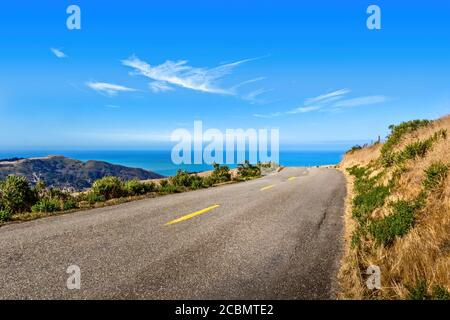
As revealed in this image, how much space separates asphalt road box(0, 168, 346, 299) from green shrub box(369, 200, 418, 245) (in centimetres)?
79

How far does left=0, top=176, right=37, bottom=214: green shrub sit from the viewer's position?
10.2 m

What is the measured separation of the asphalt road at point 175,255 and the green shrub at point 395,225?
789 millimetres

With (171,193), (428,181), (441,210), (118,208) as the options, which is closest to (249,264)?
(441,210)

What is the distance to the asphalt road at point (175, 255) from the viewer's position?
13.3ft

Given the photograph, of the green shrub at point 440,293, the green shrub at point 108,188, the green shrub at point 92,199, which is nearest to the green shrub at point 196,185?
the green shrub at point 108,188

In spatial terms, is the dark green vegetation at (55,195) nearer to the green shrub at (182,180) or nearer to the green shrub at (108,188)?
the green shrub at (108,188)

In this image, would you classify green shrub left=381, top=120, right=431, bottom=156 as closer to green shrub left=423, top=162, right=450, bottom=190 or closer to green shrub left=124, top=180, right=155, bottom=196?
green shrub left=423, top=162, right=450, bottom=190

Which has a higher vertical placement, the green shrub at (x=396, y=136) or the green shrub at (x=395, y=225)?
the green shrub at (x=396, y=136)

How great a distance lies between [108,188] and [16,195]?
10.1 feet

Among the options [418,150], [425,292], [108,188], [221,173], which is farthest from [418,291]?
[221,173]

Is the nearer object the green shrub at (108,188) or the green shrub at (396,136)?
the green shrub at (108,188)

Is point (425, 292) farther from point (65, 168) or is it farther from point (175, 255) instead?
point (65, 168)

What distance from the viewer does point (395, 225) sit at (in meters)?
6.01

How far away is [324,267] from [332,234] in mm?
2195
